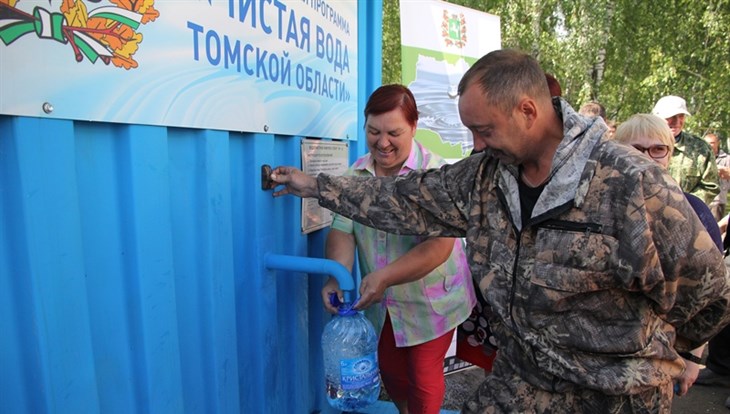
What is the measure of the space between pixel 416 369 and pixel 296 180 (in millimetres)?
1065

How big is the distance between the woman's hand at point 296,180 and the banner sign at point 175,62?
0.18 meters

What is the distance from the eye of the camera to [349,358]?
194 cm

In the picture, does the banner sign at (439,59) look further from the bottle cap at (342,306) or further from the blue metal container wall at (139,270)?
the bottle cap at (342,306)

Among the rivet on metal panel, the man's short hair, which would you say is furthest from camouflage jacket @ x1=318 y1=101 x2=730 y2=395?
the rivet on metal panel

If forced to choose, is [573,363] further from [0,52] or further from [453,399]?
[453,399]

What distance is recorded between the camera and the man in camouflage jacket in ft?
4.32

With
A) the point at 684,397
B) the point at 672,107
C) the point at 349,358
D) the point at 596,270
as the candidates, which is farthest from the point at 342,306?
the point at 672,107

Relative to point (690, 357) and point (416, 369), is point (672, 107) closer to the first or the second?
point (690, 357)

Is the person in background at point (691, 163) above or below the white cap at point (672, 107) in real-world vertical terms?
below

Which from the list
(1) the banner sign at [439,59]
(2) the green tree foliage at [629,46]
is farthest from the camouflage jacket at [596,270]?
(2) the green tree foliage at [629,46]

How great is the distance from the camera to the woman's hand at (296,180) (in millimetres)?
1977

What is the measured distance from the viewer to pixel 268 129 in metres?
1.93

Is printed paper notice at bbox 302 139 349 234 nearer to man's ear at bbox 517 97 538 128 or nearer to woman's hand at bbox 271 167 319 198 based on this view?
woman's hand at bbox 271 167 319 198

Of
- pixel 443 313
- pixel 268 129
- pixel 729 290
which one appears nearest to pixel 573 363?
pixel 729 290
